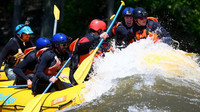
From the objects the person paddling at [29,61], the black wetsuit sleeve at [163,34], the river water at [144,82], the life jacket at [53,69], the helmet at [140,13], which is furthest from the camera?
the black wetsuit sleeve at [163,34]

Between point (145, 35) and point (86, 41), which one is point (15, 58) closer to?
point (86, 41)

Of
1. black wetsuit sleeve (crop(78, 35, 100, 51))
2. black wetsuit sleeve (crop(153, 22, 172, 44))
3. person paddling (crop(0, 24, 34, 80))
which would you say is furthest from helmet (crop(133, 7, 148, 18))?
person paddling (crop(0, 24, 34, 80))

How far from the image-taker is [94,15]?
1667 centimetres

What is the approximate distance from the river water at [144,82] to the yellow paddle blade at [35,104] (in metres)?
0.54

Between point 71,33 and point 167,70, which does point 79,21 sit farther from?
point 167,70

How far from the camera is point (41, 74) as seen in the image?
602 centimetres

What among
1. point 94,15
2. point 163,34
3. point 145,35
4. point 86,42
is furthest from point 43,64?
point 94,15

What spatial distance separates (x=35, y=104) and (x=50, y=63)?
A: 2.54 feet

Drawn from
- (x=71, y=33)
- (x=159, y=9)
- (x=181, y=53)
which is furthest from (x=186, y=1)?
(x=181, y=53)

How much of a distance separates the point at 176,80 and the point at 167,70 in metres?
0.24

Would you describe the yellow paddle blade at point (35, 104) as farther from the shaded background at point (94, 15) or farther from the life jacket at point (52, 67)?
the shaded background at point (94, 15)

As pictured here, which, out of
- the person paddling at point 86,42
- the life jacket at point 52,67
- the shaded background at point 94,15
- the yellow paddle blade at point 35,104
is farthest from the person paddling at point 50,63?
the shaded background at point 94,15

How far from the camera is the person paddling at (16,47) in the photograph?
7547mm

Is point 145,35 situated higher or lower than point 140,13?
lower
